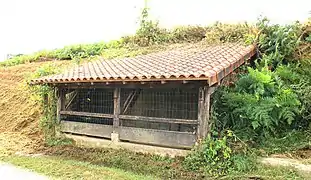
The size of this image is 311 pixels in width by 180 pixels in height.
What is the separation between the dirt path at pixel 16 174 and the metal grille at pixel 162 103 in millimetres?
2605

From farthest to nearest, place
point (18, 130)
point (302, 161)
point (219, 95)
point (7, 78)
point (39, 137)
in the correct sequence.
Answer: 1. point (7, 78)
2. point (18, 130)
3. point (39, 137)
4. point (219, 95)
5. point (302, 161)

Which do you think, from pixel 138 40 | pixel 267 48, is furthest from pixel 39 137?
pixel 267 48

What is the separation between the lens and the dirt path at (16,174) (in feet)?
20.4

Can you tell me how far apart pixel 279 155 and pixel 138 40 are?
339 inches

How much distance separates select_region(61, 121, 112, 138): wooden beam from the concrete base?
0.14 m

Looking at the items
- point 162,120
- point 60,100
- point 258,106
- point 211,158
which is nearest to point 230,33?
point 258,106

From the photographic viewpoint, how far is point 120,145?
7859 mm

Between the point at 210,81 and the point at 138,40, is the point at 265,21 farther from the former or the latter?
the point at 138,40

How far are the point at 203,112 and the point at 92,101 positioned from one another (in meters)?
3.87

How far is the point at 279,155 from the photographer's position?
20.6ft

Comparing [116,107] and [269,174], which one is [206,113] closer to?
[269,174]

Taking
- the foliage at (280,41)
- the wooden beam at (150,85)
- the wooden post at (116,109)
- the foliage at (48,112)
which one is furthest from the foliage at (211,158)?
the foliage at (48,112)

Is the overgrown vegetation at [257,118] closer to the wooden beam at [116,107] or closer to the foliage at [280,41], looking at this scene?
the foliage at [280,41]

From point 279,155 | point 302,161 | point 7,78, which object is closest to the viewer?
point 302,161
